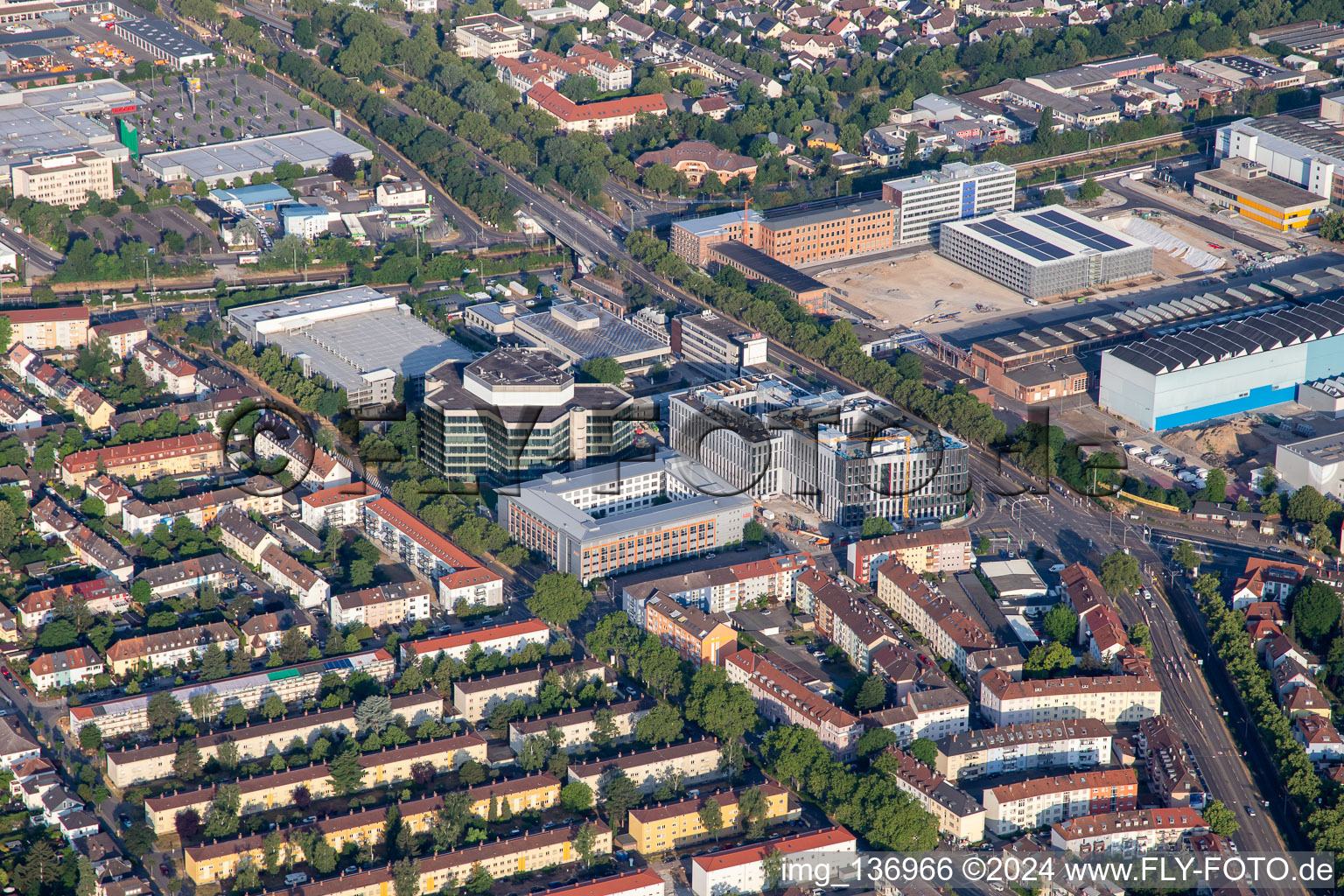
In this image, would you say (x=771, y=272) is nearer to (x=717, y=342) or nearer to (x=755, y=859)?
(x=717, y=342)

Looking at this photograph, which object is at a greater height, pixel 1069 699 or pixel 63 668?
pixel 63 668

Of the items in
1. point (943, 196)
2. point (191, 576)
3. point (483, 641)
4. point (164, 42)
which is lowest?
point (483, 641)

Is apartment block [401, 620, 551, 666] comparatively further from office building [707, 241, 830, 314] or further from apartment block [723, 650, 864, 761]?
office building [707, 241, 830, 314]

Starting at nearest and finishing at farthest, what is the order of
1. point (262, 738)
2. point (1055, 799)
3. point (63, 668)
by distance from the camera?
point (1055, 799), point (262, 738), point (63, 668)

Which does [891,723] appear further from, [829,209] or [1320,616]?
[829,209]

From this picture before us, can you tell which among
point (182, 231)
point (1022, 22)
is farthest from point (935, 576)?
point (1022, 22)

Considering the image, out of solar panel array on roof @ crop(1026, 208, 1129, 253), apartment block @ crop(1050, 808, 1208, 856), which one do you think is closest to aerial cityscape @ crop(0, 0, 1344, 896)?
apartment block @ crop(1050, 808, 1208, 856)

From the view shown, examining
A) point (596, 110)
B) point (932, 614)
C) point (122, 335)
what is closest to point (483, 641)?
point (932, 614)
